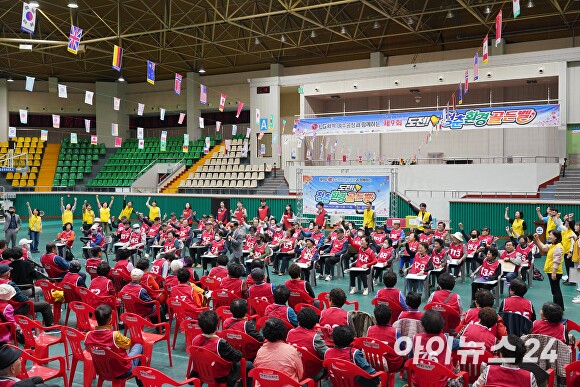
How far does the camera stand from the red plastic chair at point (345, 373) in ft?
17.2

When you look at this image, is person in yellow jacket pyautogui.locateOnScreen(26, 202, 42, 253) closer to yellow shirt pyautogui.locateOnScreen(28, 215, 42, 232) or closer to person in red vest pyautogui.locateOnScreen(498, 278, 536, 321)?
yellow shirt pyautogui.locateOnScreen(28, 215, 42, 232)

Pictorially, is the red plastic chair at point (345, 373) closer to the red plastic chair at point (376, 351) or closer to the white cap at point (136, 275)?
the red plastic chair at point (376, 351)

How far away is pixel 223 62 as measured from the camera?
3844cm

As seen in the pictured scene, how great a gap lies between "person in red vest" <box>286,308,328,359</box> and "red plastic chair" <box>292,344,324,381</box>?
0.19ft

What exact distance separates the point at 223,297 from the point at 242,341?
2.44m

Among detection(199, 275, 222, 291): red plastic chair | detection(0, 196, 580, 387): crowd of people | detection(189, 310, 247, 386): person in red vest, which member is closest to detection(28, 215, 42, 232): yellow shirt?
detection(0, 196, 580, 387): crowd of people

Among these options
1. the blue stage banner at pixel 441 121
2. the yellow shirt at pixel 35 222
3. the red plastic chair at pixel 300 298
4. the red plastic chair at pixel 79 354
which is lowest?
the red plastic chair at pixel 79 354

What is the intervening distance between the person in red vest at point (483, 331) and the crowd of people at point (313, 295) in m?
0.01

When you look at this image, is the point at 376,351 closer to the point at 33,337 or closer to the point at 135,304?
the point at 135,304

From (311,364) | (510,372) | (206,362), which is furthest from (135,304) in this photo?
(510,372)

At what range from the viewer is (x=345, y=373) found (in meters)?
5.31

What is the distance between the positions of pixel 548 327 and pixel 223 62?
115ft

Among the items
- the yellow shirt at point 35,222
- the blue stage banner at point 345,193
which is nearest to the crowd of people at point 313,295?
the yellow shirt at point 35,222

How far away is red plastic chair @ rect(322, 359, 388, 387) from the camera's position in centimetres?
523
